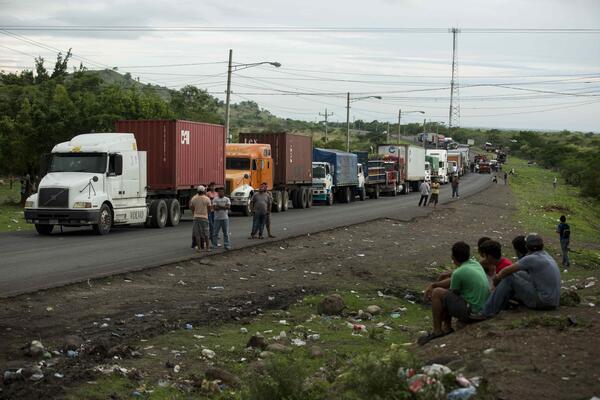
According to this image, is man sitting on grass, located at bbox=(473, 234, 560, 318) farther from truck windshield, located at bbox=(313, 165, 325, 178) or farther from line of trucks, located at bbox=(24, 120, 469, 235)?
truck windshield, located at bbox=(313, 165, 325, 178)

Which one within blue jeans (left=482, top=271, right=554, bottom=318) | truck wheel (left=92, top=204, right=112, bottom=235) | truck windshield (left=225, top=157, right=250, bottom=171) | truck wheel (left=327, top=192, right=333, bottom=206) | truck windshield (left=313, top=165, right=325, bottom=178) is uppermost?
truck windshield (left=225, top=157, right=250, bottom=171)

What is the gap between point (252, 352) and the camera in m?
11.0

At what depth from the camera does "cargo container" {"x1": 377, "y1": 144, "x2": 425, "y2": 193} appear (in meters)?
67.0

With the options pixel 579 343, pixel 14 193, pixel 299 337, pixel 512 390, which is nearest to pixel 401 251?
pixel 299 337

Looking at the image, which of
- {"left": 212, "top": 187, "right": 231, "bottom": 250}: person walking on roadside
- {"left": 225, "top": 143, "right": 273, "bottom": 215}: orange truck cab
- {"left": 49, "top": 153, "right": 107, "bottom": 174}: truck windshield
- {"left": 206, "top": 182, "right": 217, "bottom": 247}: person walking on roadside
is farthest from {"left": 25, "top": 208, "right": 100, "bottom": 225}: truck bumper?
{"left": 225, "top": 143, "right": 273, "bottom": 215}: orange truck cab

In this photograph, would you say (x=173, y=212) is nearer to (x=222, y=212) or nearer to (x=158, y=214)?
(x=158, y=214)

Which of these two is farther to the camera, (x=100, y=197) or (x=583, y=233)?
(x=583, y=233)

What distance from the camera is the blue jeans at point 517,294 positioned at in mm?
11109

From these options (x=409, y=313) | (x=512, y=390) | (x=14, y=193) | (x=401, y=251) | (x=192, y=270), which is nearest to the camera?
(x=512, y=390)

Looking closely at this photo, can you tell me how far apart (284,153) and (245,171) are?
4.89 meters

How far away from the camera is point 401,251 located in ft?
81.8

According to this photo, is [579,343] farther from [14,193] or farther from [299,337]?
[14,193]

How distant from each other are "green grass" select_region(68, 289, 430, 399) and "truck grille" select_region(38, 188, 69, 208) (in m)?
12.0

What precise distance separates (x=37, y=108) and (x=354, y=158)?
20337mm
